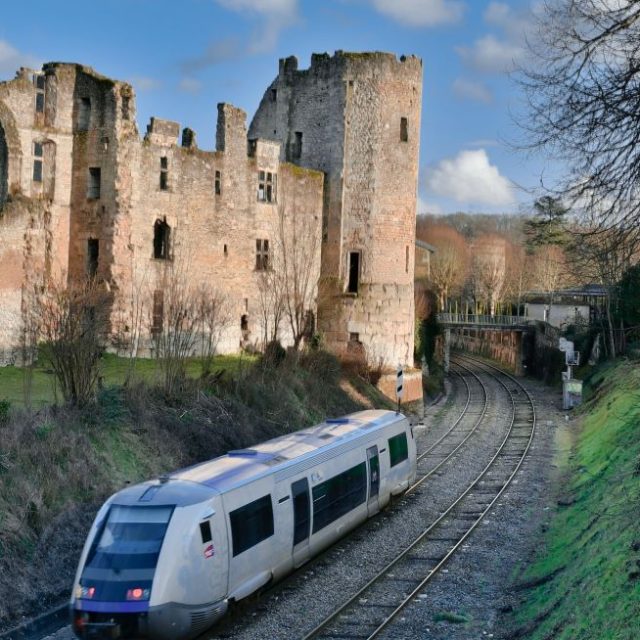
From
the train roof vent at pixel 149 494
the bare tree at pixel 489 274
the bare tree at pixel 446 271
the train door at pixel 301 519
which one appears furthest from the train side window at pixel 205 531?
the bare tree at pixel 489 274

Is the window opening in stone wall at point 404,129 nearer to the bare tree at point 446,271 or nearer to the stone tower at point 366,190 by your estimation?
the stone tower at point 366,190

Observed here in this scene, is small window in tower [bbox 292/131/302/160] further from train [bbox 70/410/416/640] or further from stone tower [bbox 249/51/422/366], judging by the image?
train [bbox 70/410/416/640]

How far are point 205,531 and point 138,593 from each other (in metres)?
1.25

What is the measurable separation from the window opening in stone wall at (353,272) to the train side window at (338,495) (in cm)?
1980

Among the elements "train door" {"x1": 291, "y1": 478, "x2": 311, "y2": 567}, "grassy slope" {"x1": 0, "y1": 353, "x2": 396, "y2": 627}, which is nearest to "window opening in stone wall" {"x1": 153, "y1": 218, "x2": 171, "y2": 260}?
"grassy slope" {"x1": 0, "y1": 353, "x2": 396, "y2": 627}

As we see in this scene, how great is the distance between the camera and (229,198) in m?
33.8

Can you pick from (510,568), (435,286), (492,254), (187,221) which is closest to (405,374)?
(187,221)

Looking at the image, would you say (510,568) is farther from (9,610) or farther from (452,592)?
(9,610)

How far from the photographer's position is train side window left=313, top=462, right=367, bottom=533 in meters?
15.1

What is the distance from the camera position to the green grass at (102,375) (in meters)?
21.0

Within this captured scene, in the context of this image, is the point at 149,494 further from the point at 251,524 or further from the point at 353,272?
the point at 353,272

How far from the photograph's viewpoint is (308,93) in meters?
36.9

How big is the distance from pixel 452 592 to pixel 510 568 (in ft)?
5.92

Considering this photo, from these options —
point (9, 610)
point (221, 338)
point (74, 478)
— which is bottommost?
point (9, 610)
